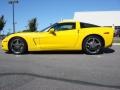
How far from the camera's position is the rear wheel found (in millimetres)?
10836

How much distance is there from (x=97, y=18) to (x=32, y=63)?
60492mm

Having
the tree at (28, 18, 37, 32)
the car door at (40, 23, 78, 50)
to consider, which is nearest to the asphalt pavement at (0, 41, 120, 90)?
the car door at (40, 23, 78, 50)

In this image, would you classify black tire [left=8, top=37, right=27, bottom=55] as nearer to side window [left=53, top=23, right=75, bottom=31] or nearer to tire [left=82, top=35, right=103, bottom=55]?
side window [left=53, top=23, right=75, bottom=31]

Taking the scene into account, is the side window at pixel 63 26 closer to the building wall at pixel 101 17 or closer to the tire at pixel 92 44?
the tire at pixel 92 44

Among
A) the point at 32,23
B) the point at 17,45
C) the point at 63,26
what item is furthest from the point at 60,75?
the point at 32,23

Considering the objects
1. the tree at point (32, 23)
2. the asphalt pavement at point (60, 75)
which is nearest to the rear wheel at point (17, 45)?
the asphalt pavement at point (60, 75)

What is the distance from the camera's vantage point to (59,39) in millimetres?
10625

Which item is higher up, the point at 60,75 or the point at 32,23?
the point at 32,23

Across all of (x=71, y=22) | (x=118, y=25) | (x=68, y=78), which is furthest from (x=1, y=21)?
(x=68, y=78)

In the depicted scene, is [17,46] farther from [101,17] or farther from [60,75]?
[101,17]

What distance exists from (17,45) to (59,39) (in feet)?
5.16

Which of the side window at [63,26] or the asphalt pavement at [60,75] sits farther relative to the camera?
the side window at [63,26]

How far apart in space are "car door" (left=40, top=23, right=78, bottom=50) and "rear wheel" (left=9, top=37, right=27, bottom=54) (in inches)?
26.1

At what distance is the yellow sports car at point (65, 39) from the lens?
34.4 ft
